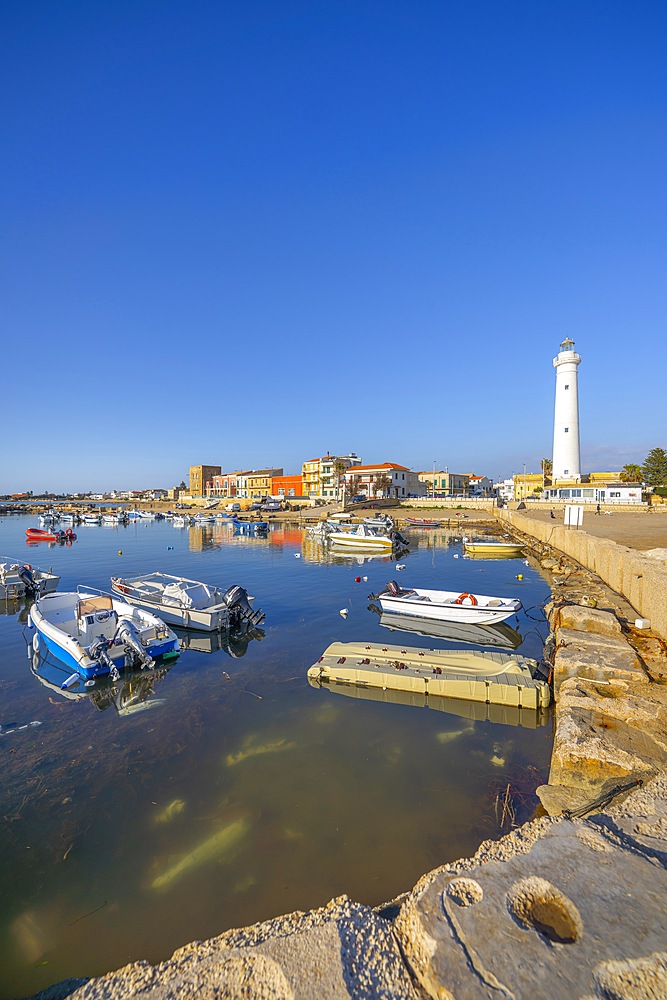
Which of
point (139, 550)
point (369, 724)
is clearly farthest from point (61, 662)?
point (139, 550)

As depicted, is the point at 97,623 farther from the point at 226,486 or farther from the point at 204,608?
the point at 226,486

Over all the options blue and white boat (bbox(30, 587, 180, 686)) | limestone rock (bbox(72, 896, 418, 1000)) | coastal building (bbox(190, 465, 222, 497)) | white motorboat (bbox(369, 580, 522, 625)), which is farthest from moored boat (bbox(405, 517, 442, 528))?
coastal building (bbox(190, 465, 222, 497))

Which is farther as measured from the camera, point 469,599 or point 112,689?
point 469,599

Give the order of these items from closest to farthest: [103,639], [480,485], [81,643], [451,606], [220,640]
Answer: [103,639], [81,643], [220,640], [451,606], [480,485]

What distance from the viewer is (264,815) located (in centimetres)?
830

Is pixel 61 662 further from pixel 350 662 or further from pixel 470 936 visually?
pixel 470 936

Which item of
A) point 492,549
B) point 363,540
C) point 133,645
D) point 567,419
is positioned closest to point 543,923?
point 133,645

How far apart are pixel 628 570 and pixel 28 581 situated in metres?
33.8

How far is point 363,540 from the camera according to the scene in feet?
152

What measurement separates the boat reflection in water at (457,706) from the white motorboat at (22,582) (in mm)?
23295

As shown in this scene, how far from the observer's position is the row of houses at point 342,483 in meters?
108

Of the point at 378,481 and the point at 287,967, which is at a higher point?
the point at 378,481

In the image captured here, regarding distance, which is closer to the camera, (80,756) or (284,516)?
(80,756)

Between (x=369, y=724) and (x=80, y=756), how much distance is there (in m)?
7.34
